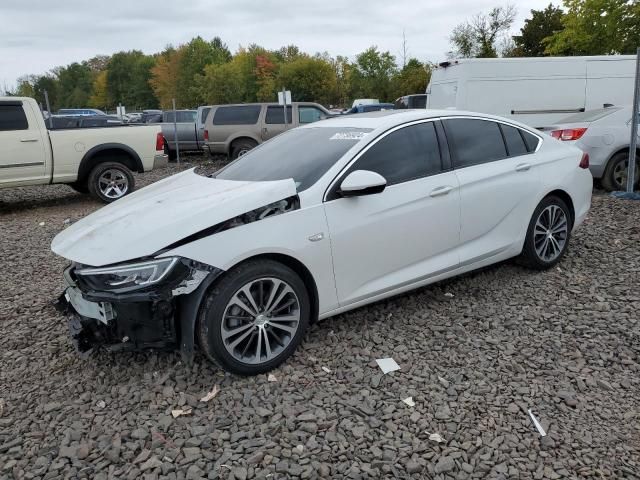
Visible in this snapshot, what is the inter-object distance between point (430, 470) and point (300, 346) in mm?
1397

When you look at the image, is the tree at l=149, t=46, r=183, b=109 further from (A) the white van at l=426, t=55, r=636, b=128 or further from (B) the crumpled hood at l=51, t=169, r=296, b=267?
(B) the crumpled hood at l=51, t=169, r=296, b=267

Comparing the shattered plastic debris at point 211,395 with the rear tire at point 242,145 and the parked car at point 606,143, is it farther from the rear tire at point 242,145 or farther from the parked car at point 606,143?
the rear tire at point 242,145

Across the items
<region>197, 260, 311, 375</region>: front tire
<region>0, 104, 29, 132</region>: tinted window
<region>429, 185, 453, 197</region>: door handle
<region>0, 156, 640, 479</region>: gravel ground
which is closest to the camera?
<region>0, 156, 640, 479</region>: gravel ground

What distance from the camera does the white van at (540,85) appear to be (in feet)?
37.1

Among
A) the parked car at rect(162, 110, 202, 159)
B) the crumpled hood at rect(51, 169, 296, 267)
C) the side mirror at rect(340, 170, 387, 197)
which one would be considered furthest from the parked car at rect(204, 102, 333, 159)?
the side mirror at rect(340, 170, 387, 197)

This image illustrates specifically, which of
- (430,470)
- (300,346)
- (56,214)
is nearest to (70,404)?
(300,346)

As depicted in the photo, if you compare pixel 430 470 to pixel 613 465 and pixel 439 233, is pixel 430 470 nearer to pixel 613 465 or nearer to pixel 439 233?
pixel 613 465

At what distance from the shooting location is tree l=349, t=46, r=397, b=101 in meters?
49.5

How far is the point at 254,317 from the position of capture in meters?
3.37

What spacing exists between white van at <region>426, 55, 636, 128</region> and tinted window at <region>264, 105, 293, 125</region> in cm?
509

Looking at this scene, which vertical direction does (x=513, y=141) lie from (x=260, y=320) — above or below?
above

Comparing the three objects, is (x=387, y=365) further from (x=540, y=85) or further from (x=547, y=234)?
(x=540, y=85)

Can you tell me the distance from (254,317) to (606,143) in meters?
7.25

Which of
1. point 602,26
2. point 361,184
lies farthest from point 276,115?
point 602,26
